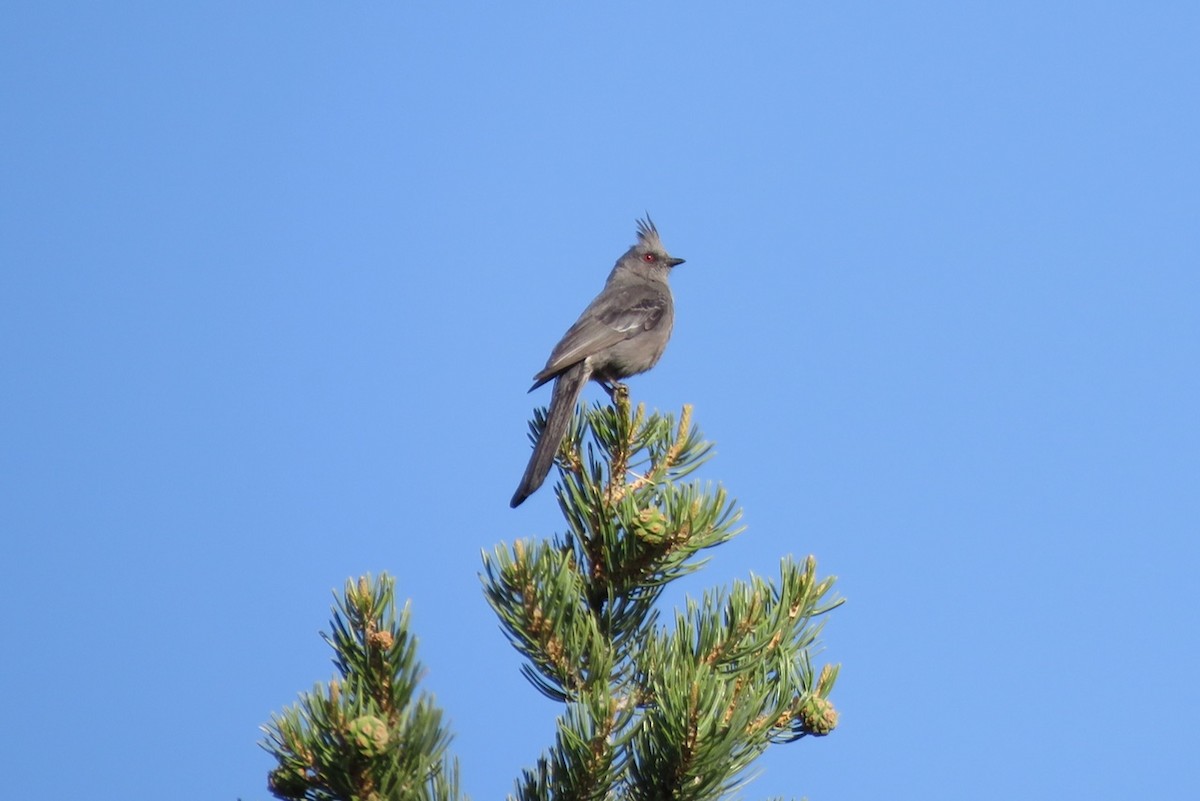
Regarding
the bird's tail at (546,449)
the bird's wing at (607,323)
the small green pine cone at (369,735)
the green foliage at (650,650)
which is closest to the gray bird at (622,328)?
the bird's wing at (607,323)

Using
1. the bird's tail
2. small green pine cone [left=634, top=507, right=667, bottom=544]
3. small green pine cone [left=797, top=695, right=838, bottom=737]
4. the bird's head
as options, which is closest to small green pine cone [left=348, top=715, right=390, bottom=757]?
small green pine cone [left=634, top=507, right=667, bottom=544]

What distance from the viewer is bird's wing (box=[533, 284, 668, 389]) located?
8539mm

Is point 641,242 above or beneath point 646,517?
above

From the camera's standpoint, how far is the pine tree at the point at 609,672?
296cm

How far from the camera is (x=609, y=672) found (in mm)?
3469

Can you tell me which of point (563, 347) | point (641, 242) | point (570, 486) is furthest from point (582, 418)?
point (641, 242)

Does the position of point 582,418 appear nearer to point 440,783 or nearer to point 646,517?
point 646,517

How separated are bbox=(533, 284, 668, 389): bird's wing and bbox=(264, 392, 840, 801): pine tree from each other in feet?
13.7

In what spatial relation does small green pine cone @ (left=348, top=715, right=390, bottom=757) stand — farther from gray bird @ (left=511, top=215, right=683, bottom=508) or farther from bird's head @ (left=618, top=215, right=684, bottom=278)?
bird's head @ (left=618, top=215, right=684, bottom=278)

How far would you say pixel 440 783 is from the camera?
9.70 ft

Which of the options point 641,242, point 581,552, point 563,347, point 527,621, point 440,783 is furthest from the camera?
point 641,242

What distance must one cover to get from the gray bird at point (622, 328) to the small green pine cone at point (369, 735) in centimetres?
332

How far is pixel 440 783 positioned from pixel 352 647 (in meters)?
0.42

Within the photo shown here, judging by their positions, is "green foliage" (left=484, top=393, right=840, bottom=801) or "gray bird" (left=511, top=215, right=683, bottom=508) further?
"gray bird" (left=511, top=215, right=683, bottom=508)
